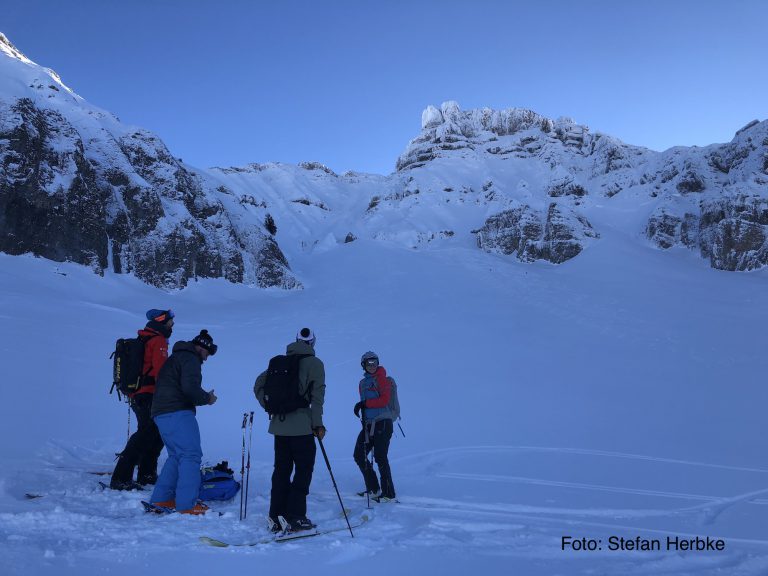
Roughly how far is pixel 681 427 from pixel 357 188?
63.4 meters

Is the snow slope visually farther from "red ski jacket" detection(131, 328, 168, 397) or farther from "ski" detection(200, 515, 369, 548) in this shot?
"red ski jacket" detection(131, 328, 168, 397)

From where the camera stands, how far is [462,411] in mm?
10883

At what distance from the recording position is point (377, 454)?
6441 millimetres

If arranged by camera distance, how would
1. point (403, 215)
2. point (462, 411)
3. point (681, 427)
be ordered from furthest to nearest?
point (403, 215)
point (462, 411)
point (681, 427)

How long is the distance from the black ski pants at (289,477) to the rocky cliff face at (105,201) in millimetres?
22898

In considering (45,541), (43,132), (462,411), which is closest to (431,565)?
(45,541)

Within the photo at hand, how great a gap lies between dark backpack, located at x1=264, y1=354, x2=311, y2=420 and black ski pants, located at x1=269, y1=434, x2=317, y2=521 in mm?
327

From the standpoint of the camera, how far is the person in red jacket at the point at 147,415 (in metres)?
5.81

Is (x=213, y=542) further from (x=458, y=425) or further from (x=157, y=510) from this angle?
(x=458, y=425)

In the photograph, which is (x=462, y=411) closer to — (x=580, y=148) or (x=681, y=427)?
(x=681, y=427)

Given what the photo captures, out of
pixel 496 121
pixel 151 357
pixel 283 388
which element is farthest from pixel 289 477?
pixel 496 121

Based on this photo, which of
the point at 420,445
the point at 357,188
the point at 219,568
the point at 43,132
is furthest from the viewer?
the point at 357,188

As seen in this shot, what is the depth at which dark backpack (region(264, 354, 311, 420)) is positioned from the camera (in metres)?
4.96

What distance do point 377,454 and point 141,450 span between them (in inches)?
116
